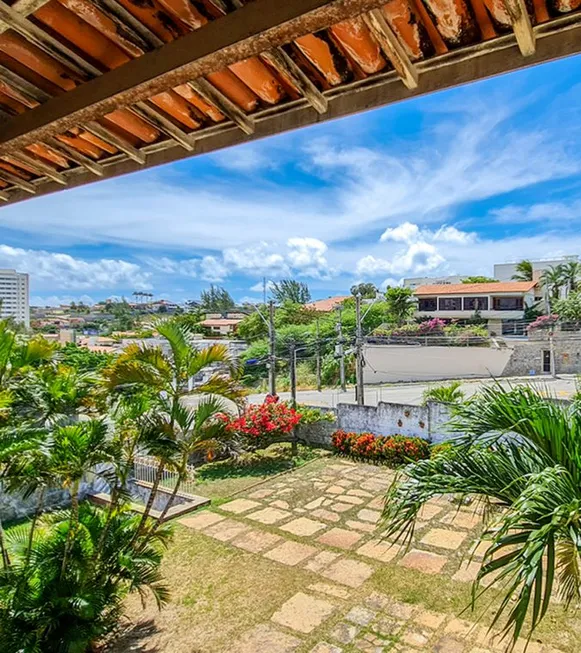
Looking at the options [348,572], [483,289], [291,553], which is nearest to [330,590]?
[348,572]

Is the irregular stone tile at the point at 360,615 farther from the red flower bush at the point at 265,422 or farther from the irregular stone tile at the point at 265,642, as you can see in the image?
the red flower bush at the point at 265,422

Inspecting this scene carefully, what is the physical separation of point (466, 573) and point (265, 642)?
235 centimetres

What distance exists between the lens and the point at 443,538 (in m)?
5.61

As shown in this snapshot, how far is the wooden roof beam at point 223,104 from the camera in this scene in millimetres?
1400

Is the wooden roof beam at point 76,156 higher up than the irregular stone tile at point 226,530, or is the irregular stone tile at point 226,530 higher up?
the wooden roof beam at point 76,156

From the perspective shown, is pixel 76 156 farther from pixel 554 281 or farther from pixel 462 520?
pixel 554 281

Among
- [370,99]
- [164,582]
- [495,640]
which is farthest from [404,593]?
[370,99]

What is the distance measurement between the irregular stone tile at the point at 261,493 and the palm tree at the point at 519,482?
512 cm

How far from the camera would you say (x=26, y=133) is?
1519 mm

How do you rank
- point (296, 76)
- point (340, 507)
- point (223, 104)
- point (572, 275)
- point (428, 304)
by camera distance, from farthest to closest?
point (428, 304) < point (572, 275) < point (340, 507) < point (223, 104) < point (296, 76)

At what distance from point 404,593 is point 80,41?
4972 mm

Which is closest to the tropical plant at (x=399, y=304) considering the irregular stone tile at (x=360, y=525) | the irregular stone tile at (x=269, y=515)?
the irregular stone tile at (x=269, y=515)

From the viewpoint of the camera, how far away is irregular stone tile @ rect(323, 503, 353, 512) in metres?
6.58

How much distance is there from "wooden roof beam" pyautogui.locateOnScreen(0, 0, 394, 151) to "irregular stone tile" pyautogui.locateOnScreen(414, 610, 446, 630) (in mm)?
4485
